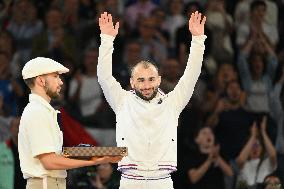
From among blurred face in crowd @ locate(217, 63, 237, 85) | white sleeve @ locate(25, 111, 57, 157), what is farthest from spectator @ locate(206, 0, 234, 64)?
white sleeve @ locate(25, 111, 57, 157)

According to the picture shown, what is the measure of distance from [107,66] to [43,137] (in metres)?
1.11

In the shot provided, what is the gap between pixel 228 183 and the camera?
14211 millimetres

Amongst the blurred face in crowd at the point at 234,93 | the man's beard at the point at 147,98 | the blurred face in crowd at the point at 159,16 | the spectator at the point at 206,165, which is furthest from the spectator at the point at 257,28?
the man's beard at the point at 147,98

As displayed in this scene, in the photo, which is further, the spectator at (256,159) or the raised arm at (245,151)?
the raised arm at (245,151)

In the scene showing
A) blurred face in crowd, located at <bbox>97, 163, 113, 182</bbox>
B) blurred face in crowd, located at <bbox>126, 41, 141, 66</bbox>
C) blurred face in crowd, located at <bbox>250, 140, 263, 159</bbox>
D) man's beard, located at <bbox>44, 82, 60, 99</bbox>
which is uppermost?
blurred face in crowd, located at <bbox>126, 41, 141, 66</bbox>

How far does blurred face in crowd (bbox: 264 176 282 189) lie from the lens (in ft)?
43.7

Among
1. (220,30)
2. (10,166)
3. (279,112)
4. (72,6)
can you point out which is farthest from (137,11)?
(10,166)

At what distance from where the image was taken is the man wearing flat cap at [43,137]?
9547 mm

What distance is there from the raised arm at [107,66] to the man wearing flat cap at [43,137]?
0.62m

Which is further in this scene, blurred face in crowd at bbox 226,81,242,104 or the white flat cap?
blurred face in crowd at bbox 226,81,242,104

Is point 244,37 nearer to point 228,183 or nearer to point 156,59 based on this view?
point 156,59

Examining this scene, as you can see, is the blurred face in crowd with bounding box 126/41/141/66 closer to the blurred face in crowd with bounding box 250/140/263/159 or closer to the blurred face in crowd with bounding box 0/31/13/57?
the blurred face in crowd with bounding box 0/31/13/57

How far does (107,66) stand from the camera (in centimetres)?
1037

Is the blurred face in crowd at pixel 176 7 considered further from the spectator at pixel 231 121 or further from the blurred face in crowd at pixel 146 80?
the blurred face in crowd at pixel 146 80
